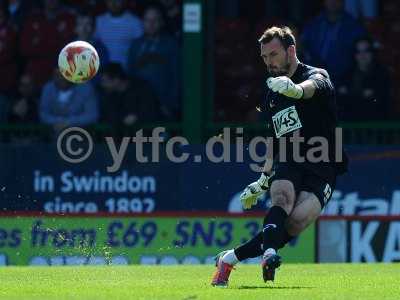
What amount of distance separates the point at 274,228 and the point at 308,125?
1008 mm

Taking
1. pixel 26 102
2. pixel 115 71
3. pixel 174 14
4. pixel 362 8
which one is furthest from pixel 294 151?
pixel 26 102

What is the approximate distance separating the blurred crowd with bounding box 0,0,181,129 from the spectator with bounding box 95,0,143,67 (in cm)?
1

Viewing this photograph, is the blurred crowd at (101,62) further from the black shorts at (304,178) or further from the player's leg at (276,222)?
the player's leg at (276,222)

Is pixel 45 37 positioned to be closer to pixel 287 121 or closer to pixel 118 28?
pixel 118 28

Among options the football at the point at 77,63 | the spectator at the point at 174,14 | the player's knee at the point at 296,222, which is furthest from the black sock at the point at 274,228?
the spectator at the point at 174,14

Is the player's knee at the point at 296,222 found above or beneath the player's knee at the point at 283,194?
beneath

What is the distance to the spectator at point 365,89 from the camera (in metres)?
15.5

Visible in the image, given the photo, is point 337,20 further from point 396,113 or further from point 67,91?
point 67,91

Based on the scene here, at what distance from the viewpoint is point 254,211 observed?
1484 centimetres

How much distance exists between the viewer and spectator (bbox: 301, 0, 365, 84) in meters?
15.8

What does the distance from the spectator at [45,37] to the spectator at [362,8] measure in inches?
151

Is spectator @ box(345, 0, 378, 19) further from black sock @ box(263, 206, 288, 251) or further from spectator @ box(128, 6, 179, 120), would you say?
black sock @ box(263, 206, 288, 251)

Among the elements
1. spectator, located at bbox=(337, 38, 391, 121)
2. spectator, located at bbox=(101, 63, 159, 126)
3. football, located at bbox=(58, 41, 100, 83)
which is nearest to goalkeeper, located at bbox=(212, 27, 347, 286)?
football, located at bbox=(58, 41, 100, 83)

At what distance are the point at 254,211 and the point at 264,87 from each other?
3.00 m
